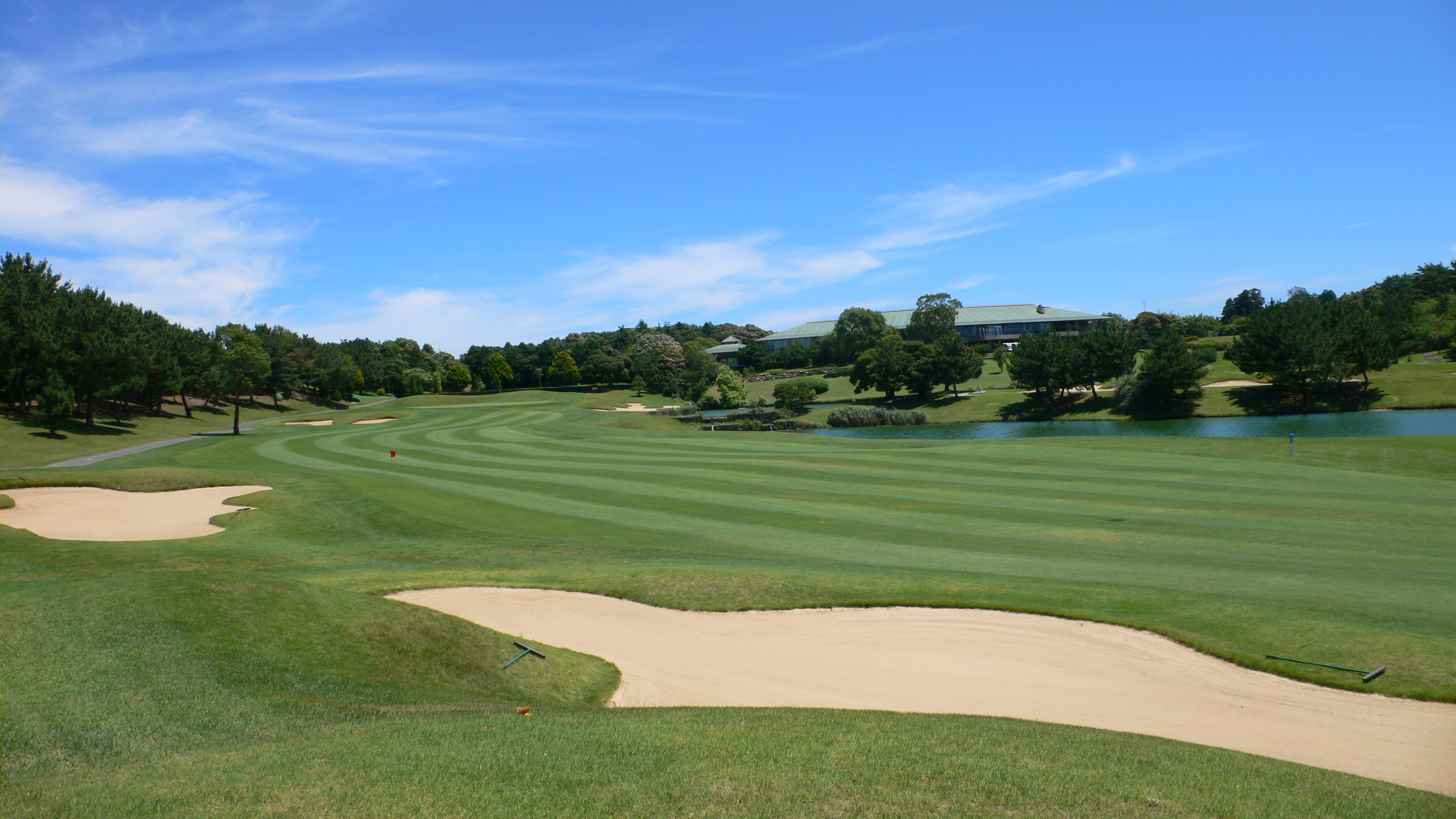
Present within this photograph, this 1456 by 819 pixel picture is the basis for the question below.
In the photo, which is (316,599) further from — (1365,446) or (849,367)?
(849,367)

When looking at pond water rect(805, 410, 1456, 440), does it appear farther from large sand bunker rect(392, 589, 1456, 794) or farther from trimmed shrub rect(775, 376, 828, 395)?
large sand bunker rect(392, 589, 1456, 794)

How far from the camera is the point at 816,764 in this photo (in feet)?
19.3

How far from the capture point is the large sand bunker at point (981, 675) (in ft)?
26.1

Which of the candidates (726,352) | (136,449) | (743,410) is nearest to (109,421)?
(136,449)

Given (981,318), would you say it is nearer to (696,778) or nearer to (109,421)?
(109,421)

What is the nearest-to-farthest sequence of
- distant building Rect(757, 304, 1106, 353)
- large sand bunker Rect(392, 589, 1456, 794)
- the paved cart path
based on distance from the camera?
large sand bunker Rect(392, 589, 1456, 794) < the paved cart path < distant building Rect(757, 304, 1106, 353)

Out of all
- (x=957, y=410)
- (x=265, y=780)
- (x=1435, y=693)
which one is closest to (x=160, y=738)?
(x=265, y=780)

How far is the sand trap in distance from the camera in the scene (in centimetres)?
7388

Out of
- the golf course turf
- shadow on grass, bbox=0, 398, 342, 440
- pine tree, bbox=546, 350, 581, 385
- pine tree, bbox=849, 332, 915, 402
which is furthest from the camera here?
pine tree, bbox=546, 350, 581, 385

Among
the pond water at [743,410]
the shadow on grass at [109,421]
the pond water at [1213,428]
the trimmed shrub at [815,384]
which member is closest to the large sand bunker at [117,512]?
the shadow on grass at [109,421]

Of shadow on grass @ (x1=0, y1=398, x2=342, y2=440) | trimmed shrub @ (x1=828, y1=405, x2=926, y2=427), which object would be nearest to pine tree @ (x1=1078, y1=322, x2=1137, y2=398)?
trimmed shrub @ (x1=828, y1=405, x2=926, y2=427)

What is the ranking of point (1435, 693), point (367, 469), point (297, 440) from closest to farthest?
point (1435, 693) → point (367, 469) → point (297, 440)

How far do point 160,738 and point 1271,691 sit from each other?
440 inches

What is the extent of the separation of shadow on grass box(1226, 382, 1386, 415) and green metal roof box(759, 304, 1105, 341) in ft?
219
